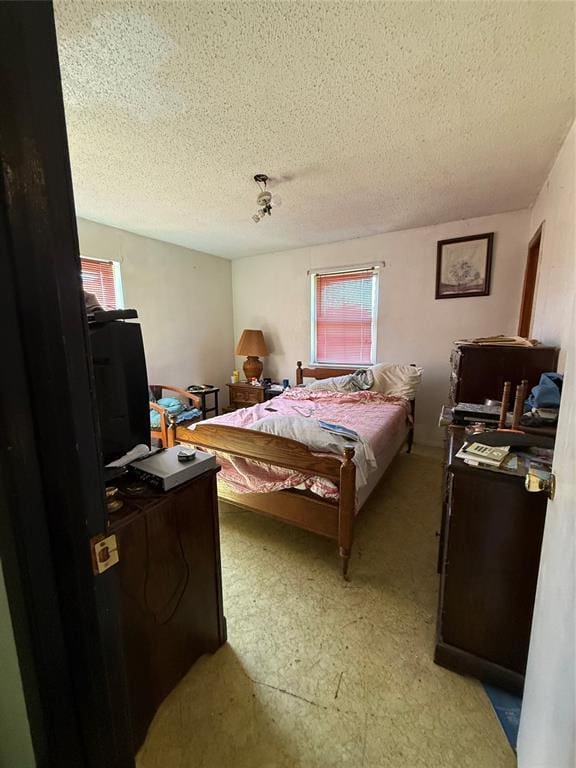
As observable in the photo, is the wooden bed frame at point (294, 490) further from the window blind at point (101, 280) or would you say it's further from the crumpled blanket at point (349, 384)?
the window blind at point (101, 280)

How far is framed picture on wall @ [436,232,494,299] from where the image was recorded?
320cm

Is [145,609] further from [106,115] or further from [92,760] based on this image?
[106,115]

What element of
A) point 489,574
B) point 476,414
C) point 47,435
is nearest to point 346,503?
point 489,574

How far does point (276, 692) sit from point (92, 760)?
0.77 meters

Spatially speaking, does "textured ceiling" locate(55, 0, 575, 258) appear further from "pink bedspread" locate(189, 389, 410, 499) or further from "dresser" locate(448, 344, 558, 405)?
"pink bedspread" locate(189, 389, 410, 499)

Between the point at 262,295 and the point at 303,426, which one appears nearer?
the point at 303,426

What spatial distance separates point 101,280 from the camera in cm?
337

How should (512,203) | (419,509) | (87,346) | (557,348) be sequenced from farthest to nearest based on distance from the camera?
(512,203)
(419,509)
(557,348)
(87,346)

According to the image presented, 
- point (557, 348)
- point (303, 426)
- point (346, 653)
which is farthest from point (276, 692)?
point (557, 348)

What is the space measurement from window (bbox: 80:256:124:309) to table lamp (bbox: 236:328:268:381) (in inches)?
63.6

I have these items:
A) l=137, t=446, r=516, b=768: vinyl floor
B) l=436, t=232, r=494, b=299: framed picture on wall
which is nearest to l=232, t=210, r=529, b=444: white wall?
l=436, t=232, r=494, b=299: framed picture on wall

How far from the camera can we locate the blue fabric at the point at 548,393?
1.55 m

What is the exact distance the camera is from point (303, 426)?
2.21m

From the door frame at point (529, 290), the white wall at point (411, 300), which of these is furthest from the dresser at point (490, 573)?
the white wall at point (411, 300)
